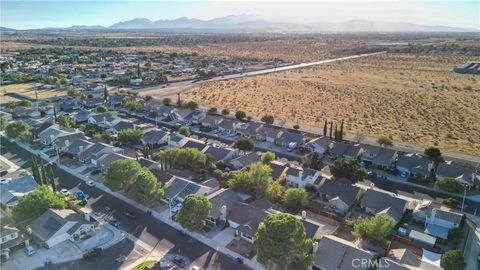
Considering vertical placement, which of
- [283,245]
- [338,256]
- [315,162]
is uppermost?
[283,245]

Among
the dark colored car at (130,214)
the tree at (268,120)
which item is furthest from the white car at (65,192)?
the tree at (268,120)

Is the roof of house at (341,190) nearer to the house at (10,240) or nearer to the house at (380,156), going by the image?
the house at (380,156)

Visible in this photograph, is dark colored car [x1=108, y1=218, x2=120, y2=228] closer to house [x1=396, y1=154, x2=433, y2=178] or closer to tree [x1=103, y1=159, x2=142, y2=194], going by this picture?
tree [x1=103, y1=159, x2=142, y2=194]

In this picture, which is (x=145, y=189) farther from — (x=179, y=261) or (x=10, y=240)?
(x=10, y=240)

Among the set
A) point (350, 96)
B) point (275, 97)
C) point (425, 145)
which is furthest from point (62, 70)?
point (425, 145)

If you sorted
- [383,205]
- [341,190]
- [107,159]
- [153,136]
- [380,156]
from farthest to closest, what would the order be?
[153,136], [380,156], [107,159], [341,190], [383,205]

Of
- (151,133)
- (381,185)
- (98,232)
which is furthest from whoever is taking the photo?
(151,133)

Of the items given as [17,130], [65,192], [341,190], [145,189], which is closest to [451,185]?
[341,190]

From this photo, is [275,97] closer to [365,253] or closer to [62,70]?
[365,253]
